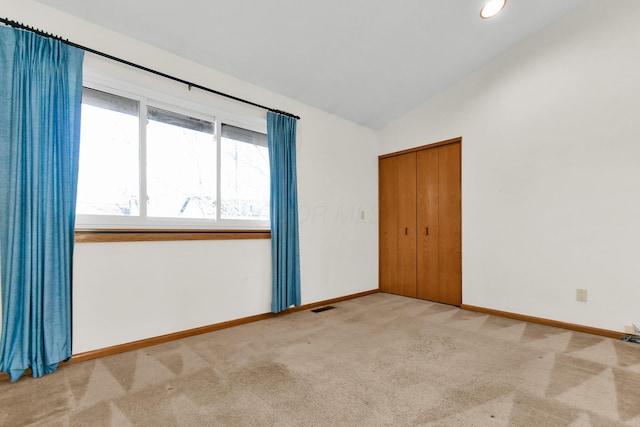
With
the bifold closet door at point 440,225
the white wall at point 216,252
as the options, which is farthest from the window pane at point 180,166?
the bifold closet door at point 440,225

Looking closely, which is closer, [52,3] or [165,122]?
[52,3]

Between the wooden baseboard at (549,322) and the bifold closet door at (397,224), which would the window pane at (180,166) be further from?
the wooden baseboard at (549,322)

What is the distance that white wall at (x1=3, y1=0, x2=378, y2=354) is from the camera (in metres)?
2.19

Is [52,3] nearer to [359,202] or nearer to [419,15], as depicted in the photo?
[419,15]

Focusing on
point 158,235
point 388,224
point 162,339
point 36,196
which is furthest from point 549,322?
point 36,196

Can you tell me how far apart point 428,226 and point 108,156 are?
3.65 metres

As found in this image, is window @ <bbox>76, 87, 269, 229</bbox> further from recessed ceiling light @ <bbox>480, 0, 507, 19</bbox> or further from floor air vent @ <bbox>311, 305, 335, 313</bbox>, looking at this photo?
recessed ceiling light @ <bbox>480, 0, 507, 19</bbox>

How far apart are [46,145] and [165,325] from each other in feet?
5.27

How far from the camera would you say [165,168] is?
265 cm

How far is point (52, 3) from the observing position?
6.72ft

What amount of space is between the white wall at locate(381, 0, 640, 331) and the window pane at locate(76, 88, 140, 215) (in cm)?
358

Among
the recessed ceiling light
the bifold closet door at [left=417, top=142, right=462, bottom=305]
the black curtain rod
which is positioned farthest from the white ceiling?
the bifold closet door at [left=417, top=142, right=462, bottom=305]

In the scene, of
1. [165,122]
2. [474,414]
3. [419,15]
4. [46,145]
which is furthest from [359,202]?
[46,145]

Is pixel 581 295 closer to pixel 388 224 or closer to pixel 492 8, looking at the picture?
pixel 388 224
